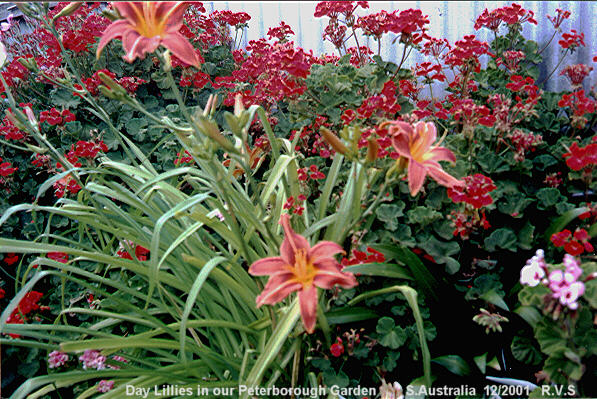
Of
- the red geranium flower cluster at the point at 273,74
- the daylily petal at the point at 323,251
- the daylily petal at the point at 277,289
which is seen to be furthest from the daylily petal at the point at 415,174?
the red geranium flower cluster at the point at 273,74

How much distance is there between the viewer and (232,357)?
1.39 meters

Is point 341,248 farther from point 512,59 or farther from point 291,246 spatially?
point 512,59

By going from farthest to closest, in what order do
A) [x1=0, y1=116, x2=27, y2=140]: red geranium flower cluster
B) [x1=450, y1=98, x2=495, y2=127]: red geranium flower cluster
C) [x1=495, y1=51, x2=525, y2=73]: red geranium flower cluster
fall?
[x1=0, y1=116, x2=27, y2=140]: red geranium flower cluster, [x1=495, y1=51, x2=525, y2=73]: red geranium flower cluster, [x1=450, y1=98, x2=495, y2=127]: red geranium flower cluster

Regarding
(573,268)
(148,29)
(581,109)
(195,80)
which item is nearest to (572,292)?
(573,268)

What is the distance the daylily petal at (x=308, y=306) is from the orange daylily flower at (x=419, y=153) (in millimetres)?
279

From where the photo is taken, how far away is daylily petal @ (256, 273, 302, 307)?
3.09ft

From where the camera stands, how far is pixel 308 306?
92 cm

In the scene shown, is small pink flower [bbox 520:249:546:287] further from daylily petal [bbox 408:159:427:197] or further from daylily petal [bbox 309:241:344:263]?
daylily petal [bbox 309:241:344:263]

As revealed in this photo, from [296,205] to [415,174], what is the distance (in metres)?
0.54

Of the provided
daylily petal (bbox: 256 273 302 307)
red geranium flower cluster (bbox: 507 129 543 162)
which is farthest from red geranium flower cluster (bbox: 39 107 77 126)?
red geranium flower cluster (bbox: 507 129 543 162)

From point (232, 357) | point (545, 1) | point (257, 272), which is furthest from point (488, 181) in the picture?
point (545, 1)

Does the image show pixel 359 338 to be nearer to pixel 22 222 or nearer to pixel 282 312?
pixel 282 312

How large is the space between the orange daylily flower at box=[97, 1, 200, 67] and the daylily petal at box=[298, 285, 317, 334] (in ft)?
1.63

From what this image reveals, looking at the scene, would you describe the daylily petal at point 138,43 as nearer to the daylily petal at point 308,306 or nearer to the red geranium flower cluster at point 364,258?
the daylily petal at point 308,306
